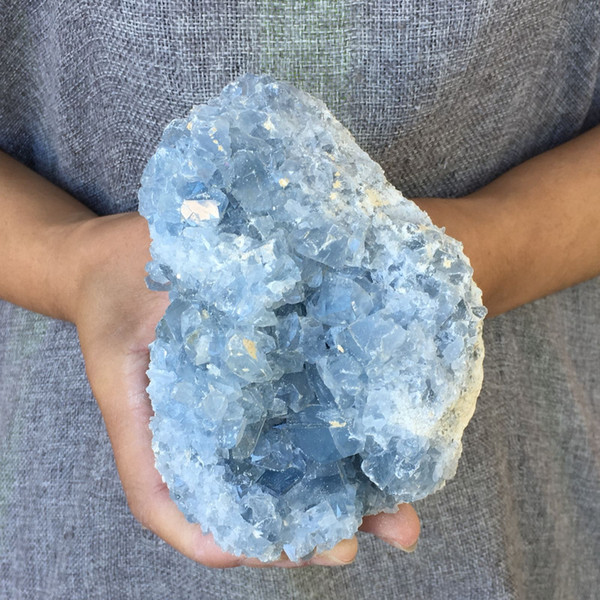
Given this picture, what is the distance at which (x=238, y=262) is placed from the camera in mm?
453

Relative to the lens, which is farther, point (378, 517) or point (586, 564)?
point (586, 564)

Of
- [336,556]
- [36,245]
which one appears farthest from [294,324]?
[36,245]

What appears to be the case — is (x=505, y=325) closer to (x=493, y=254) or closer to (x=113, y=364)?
(x=493, y=254)

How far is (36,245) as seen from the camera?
79cm

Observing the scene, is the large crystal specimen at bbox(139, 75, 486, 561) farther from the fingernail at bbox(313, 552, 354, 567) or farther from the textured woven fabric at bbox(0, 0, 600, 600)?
the textured woven fabric at bbox(0, 0, 600, 600)

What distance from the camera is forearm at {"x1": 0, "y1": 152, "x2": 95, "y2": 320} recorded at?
2.52 ft

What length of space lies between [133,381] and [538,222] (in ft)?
1.67

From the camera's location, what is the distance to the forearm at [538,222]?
778 millimetres

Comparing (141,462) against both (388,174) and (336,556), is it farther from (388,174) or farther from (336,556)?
(388,174)

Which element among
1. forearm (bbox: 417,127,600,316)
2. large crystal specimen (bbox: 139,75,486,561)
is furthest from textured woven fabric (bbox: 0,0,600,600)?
large crystal specimen (bbox: 139,75,486,561)

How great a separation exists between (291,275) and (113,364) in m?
0.26

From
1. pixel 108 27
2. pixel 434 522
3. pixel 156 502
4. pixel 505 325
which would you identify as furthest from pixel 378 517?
pixel 108 27

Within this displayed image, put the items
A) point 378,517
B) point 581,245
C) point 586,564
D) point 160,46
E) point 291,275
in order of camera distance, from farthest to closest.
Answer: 1. point 586,564
2. point 581,245
3. point 160,46
4. point 378,517
5. point 291,275

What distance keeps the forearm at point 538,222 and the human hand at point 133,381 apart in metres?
0.32
